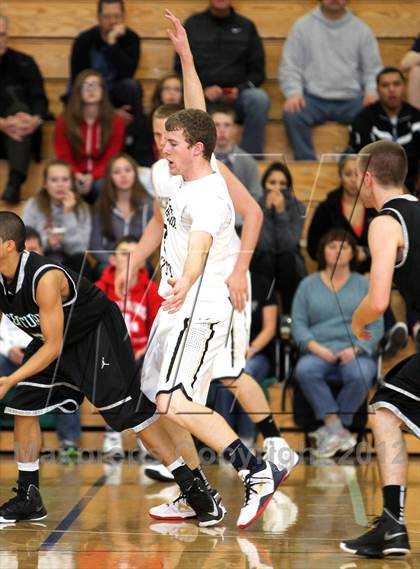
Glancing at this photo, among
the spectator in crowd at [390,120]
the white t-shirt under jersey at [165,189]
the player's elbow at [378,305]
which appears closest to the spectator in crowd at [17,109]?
the spectator in crowd at [390,120]

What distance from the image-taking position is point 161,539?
479cm

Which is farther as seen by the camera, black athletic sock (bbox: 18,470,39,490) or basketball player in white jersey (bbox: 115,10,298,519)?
basketball player in white jersey (bbox: 115,10,298,519)

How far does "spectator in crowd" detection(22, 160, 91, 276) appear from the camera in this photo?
768 centimetres

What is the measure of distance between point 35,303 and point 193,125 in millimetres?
1080

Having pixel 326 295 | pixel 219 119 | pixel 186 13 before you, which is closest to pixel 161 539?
pixel 326 295

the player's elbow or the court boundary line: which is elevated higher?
the player's elbow

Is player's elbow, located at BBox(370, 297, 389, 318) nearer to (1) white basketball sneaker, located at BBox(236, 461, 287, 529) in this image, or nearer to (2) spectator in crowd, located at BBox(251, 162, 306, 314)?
(1) white basketball sneaker, located at BBox(236, 461, 287, 529)

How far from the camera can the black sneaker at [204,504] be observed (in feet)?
16.5

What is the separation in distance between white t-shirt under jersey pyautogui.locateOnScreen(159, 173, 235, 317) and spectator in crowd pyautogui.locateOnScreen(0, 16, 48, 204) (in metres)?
4.03

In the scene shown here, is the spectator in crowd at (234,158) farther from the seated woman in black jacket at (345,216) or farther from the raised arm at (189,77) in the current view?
the raised arm at (189,77)

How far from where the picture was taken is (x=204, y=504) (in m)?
5.04

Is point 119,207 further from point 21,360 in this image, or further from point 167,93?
point 21,360

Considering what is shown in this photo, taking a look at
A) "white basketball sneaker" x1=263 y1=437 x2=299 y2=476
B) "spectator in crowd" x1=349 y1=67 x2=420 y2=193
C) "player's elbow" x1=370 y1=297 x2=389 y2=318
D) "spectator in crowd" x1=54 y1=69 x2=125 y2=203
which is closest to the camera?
"player's elbow" x1=370 y1=297 x2=389 y2=318

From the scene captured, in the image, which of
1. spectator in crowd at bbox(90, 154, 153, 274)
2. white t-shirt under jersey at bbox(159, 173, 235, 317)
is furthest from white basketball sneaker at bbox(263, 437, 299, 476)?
spectator in crowd at bbox(90, 154, 153, 274)
